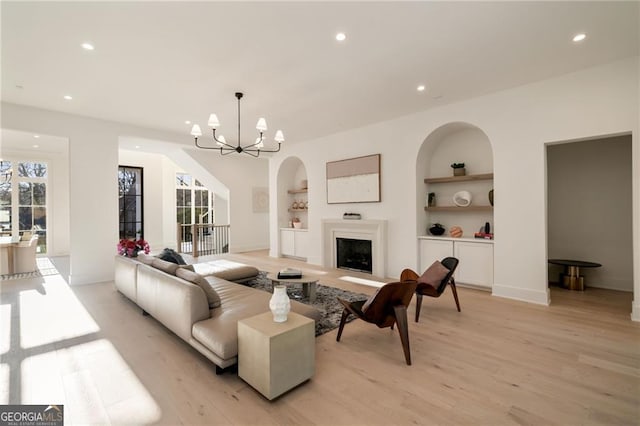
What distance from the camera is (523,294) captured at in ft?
13.8

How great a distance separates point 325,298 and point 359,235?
2175 mm

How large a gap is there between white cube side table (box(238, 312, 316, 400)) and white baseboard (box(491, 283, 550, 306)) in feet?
11.6

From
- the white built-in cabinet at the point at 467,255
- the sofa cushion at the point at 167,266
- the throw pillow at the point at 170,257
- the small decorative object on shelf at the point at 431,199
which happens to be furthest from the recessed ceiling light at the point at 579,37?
the throw pillow at the point at 170,257

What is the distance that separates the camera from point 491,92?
4418mm

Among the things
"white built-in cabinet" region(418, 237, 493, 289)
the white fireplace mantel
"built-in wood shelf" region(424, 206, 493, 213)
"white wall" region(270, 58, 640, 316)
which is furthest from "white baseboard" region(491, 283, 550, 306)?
the white fireplace mantel

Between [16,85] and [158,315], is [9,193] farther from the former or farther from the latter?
[158,315]

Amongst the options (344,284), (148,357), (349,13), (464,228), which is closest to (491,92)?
(464,228)

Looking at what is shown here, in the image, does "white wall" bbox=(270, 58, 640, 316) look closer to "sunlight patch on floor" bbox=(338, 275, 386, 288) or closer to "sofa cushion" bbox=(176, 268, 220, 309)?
"sunlight patch on floor" bbox=(338, 275, 386, 288)

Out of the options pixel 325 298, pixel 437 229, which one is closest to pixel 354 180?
pixel 437 229

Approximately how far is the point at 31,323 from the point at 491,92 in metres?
6.86

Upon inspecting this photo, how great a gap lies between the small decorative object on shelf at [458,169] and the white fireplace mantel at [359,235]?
1562 mm

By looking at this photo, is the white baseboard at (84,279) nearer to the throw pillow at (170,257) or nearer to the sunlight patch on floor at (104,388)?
the throw pillow at (170,257)

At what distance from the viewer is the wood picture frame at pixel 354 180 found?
595 centimetres

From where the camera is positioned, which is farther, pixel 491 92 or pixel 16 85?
pixel 491 92
